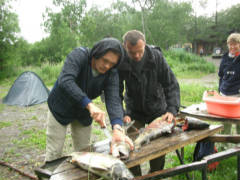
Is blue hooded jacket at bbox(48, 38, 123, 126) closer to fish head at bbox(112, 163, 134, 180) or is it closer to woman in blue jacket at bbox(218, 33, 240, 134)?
fish head at bbox(112, 163, 134, 180)

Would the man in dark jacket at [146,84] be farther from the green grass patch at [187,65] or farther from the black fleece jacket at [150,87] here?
the green grass patch at [187,65]

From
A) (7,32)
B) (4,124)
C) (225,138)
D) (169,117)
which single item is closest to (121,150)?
(169,117)

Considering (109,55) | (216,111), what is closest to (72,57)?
(109,55)

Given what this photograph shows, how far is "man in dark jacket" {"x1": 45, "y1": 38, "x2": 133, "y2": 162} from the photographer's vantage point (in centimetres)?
227

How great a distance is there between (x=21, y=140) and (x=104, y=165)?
4695mm

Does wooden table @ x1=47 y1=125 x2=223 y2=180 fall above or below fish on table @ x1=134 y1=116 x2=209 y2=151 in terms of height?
below

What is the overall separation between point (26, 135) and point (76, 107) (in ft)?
13.8

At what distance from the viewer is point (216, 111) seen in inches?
133

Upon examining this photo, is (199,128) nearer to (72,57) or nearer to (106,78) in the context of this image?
(106,78)

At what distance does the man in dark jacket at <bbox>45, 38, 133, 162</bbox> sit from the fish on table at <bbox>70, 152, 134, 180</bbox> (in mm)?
356

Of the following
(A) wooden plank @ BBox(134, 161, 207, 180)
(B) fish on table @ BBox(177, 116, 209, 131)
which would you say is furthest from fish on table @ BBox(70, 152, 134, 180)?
(B) fish on table @ BBox(177, 116, 209, 131)

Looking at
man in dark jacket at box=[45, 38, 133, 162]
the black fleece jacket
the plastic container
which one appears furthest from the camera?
the plastic container

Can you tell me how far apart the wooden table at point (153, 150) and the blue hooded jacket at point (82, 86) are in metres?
0.45

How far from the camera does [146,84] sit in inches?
120
